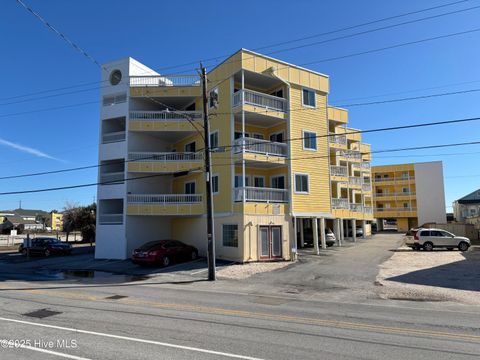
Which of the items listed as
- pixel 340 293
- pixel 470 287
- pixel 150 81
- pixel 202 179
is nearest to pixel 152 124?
pixel 150 81

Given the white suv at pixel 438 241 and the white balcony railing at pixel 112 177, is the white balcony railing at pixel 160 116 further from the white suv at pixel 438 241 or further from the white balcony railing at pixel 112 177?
the white suv at pixel 438 241

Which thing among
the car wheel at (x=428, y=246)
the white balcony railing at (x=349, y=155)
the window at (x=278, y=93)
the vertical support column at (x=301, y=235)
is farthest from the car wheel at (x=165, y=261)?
the white balcony railing at (x=349, y=155)

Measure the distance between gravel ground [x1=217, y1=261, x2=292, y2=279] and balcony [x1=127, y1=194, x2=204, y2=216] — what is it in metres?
6.24

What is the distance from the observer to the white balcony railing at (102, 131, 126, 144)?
2895cm

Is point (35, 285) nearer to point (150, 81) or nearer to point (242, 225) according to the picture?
point (242, 225)

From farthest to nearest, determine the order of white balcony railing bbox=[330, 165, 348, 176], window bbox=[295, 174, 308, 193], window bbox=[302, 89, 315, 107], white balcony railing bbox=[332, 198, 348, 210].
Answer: white balcony railing bbox=[330, 165, 348, 176]
white balcony railing bbox=[332, 198, 348, 210]
window bbox=[302, 89, 315, 107]
window bbox=[295, 174, 308, 193]

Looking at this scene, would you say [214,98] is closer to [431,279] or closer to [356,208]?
[431,279]

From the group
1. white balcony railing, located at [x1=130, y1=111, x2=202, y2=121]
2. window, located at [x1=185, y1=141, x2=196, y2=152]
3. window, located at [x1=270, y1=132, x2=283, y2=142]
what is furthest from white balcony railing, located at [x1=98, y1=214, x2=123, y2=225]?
window, located at [x1=270, y1=132, x2=283, y2=142]

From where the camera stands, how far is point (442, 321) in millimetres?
9625

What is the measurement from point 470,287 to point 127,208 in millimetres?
21483

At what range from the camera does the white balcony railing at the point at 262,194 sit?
2361 cm

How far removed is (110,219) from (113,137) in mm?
6451

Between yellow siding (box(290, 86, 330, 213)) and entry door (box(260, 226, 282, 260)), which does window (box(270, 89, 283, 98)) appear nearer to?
yellow siding (box(290, 86, 330, 213))

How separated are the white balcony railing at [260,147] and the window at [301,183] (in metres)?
1.94
